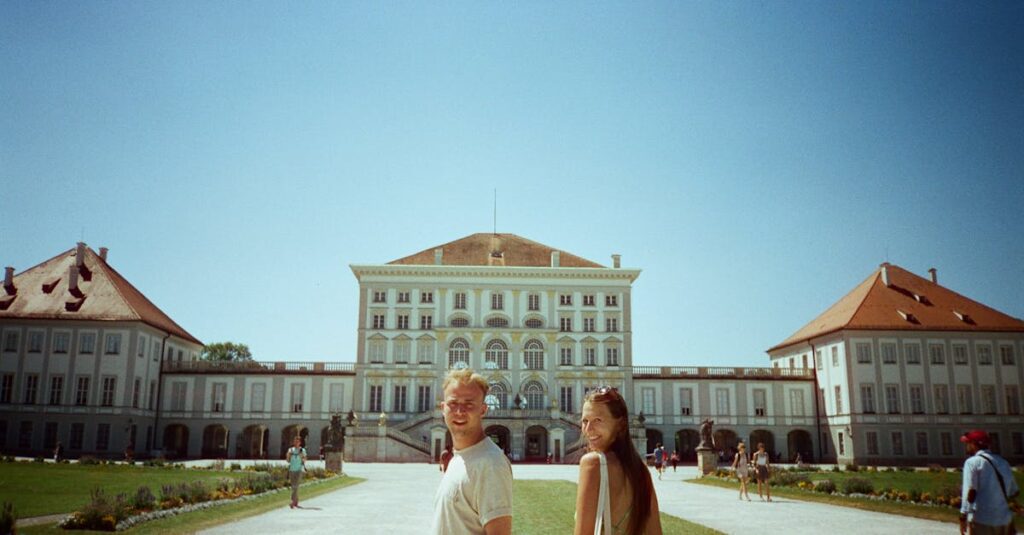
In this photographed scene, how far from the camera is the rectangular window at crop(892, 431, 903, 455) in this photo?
162 ft

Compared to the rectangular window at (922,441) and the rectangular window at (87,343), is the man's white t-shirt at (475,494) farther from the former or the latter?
the rectangular window at (922,441)

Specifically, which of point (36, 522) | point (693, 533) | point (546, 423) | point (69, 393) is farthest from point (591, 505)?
point (69, 393)

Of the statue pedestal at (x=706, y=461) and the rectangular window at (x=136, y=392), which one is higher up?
the rectangular window at (x=136, y=392)

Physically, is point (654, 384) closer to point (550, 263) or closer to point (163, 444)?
point (550, 263)

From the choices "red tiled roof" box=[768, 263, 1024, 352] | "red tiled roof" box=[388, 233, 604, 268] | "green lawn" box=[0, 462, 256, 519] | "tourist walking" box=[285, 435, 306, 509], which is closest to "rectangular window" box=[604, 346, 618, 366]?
"red tiled roof" box=[388, 233, 604, 268]

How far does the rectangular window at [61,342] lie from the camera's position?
48.2m

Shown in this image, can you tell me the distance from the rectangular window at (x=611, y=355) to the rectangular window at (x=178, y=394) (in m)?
30.2

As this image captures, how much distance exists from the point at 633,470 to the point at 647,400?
5385 centimetres

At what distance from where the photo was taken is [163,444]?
54.1 metres

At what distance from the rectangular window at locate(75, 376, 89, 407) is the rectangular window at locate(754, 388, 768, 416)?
4499 cm

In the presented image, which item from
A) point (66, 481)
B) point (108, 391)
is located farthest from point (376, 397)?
point (66, 481)

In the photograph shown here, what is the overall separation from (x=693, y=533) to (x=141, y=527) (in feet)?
31.3

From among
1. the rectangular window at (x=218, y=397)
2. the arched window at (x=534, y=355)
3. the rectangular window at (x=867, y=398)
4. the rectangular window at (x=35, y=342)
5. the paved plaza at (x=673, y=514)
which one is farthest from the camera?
the arched window at (x=534, y=355)

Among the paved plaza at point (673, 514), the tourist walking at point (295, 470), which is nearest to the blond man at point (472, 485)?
the paved plaza at point (673, 514)
